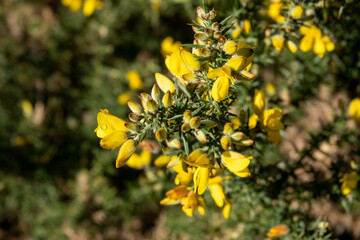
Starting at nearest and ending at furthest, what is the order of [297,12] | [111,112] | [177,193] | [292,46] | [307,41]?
1. [177,193]
2. [297,12]
3. [292,46]
4. [307,41]
5. [111,112]

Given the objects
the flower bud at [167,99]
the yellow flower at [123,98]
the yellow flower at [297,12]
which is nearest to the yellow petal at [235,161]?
the flower bud at [167,99]

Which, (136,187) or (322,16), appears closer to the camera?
(322,16)

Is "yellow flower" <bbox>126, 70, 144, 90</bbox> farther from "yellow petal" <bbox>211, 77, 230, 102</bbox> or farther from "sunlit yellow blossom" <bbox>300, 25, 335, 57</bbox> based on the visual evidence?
"yellow petal" <bbox>211, 77, 230, 102</bbox>

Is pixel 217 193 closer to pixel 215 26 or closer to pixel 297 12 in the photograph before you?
pixel 215 26

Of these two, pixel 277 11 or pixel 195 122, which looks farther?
pixel 277 11

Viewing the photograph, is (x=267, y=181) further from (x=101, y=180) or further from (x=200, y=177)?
(x=101, y=180)

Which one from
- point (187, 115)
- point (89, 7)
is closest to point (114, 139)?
point (187, 115)

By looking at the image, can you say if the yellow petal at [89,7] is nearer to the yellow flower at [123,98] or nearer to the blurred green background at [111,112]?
the blurred green background at [111,112]

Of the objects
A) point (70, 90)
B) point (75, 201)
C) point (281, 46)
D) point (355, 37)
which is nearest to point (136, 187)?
point (75, 201)
